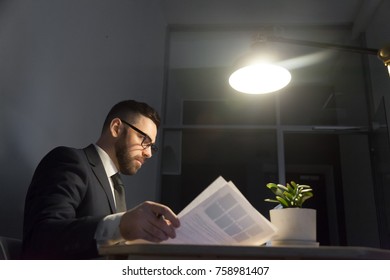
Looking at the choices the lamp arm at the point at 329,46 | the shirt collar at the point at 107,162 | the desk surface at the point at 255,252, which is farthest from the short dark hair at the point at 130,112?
the desk surface at the point at 255,252

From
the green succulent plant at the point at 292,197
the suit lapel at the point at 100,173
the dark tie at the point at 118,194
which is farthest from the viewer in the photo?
the dark tie at the point at 118,194

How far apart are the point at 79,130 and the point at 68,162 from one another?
61cm

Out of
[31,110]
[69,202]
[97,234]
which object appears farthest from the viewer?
[31,110]

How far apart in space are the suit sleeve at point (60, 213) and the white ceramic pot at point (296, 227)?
0.40 metres

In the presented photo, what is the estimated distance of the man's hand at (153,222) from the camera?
72 centimetres

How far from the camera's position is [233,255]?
0.64 meters

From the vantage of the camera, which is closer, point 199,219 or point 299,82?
point 199,219

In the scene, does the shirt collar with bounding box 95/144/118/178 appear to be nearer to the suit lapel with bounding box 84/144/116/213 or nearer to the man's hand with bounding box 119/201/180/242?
the suit lapel with bounding box 84/144/116/213

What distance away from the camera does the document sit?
72 centimetres

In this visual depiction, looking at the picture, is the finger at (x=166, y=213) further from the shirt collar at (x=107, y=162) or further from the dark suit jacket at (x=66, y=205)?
the shirt collar at (x=107, y=162)

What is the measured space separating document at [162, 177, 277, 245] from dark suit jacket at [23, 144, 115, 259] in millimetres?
212

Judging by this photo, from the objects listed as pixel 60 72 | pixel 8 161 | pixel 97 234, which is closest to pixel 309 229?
pixel 97 234

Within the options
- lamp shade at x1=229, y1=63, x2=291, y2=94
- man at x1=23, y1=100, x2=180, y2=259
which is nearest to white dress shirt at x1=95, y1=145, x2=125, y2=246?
man at x1=23, y1=100, x2=180, y2=259
